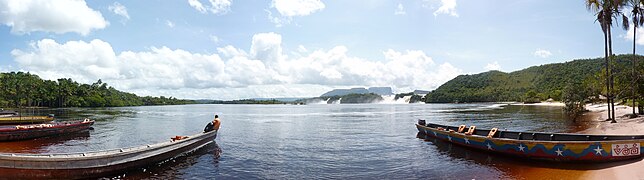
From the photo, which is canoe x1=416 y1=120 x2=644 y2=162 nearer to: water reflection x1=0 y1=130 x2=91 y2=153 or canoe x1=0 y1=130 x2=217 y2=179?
canoe x1=0 y1=130 x2=217 y2=179

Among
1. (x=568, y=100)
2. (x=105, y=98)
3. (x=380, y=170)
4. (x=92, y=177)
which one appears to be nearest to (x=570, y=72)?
(x=568, y=100)

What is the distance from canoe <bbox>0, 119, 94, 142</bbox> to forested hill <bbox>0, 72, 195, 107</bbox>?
79.9 meters

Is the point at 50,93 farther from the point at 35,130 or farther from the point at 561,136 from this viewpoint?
the point at 561,136

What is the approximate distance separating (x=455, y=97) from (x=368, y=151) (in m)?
189

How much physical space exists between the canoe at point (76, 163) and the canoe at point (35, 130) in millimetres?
19368

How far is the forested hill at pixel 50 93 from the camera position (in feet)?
359

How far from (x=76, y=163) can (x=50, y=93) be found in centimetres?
13656

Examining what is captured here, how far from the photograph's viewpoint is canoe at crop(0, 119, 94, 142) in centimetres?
2918

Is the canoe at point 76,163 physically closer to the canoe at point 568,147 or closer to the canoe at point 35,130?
the canoe at point 568,147

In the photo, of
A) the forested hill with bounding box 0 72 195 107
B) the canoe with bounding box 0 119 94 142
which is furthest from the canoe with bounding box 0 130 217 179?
the forested hill with bounding box 0 72 195 107

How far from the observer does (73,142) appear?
30406mm

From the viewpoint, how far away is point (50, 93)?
4862 inches

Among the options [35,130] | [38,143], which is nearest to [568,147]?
[38,143]

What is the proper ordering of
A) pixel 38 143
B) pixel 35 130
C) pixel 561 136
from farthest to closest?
1. pixel 35 130
2. pixel 38 143
3. pixel 561 136
